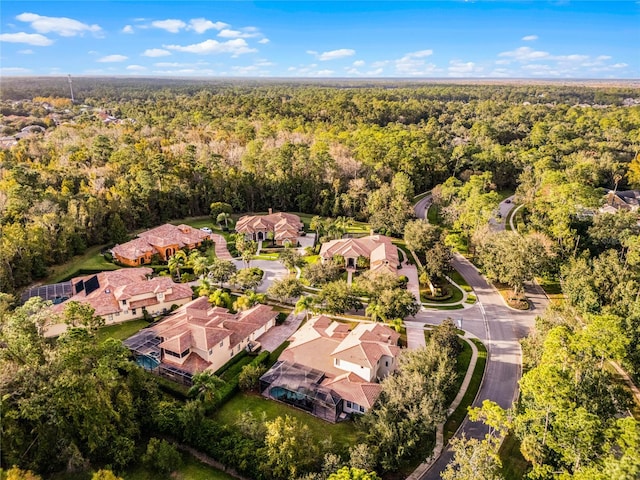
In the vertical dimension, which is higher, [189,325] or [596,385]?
[596,385]

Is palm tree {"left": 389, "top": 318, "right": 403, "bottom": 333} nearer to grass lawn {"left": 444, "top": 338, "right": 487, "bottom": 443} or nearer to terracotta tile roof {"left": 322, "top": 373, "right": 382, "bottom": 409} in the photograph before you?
grass lawn {"left": 444, "top": 338, "right": 487, "bottom": 443}

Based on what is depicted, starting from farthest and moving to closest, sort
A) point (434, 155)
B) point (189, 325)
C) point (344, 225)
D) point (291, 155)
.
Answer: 1. point (434, 155)
2. point (291, 155)
3. point (344, 225)
4. point (189, 325)

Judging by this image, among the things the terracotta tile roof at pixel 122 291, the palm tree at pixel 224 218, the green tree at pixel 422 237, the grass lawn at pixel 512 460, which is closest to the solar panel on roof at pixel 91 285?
the terracotta tile roof at pixel 122 291

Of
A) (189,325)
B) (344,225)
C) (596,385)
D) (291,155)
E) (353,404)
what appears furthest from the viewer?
(291,155)

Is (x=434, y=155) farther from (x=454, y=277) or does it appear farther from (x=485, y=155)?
(x=454, y=277)

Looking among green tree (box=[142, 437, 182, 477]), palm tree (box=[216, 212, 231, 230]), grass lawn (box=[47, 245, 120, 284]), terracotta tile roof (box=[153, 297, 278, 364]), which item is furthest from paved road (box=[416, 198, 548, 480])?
grass lawn (box=[47, 245, 120, 284])

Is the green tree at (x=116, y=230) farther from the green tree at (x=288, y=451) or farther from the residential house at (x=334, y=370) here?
the green tree at (x=288, y=451)

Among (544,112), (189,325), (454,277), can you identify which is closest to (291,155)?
(454,277)
